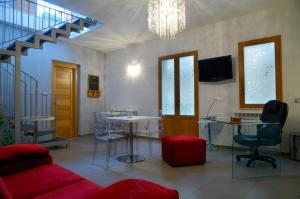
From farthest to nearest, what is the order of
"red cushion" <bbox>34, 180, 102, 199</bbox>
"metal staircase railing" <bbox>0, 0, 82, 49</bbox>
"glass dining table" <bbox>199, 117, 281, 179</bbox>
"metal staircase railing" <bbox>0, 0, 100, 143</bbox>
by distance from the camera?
1. "metal staircase railing" <bbox>0, 0, 82, 49</bbox>
2. "metal staircase railing" <bbox>0, 0, 100, 143</bbox>
3. "glass dining table" <bbox>199, 117, 281, 179</bbox>
4. "red cushion" <bbox>34, 180, 102, 199</bbox>

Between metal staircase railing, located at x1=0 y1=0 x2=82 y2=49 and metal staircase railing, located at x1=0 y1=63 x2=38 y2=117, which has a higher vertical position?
metal staircase railing, located at x1=0 y1=0 x2=82 y2=49

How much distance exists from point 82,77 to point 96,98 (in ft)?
2.90

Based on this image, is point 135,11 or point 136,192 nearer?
point 136,192

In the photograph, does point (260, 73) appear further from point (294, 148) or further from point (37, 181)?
point (37, 181)

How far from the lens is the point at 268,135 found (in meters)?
3.25

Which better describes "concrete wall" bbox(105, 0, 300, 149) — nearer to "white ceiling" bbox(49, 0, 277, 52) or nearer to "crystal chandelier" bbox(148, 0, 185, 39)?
"white ceiling" bbox(49, 0, 277, 52)

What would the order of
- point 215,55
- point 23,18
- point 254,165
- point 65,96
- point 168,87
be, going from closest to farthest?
point 254,165
point 215,55
point 23,18
point 168,87
point 65,96

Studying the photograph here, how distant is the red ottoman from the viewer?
3.45m

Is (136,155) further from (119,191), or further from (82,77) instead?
(82,77)

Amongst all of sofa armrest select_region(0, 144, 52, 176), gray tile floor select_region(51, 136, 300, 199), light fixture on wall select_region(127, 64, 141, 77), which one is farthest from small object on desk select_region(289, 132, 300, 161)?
light fixture on wall select_region(127, 64, 141, 77)

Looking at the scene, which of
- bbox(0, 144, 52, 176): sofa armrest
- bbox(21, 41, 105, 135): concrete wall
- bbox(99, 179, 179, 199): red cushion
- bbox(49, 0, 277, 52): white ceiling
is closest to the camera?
bbox(99, 179, 179, 199): red cushion

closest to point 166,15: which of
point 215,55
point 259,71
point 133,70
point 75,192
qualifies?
point 215,55

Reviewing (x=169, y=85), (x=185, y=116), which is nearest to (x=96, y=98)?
(x=169, y=85)

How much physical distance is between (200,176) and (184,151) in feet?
1.81
